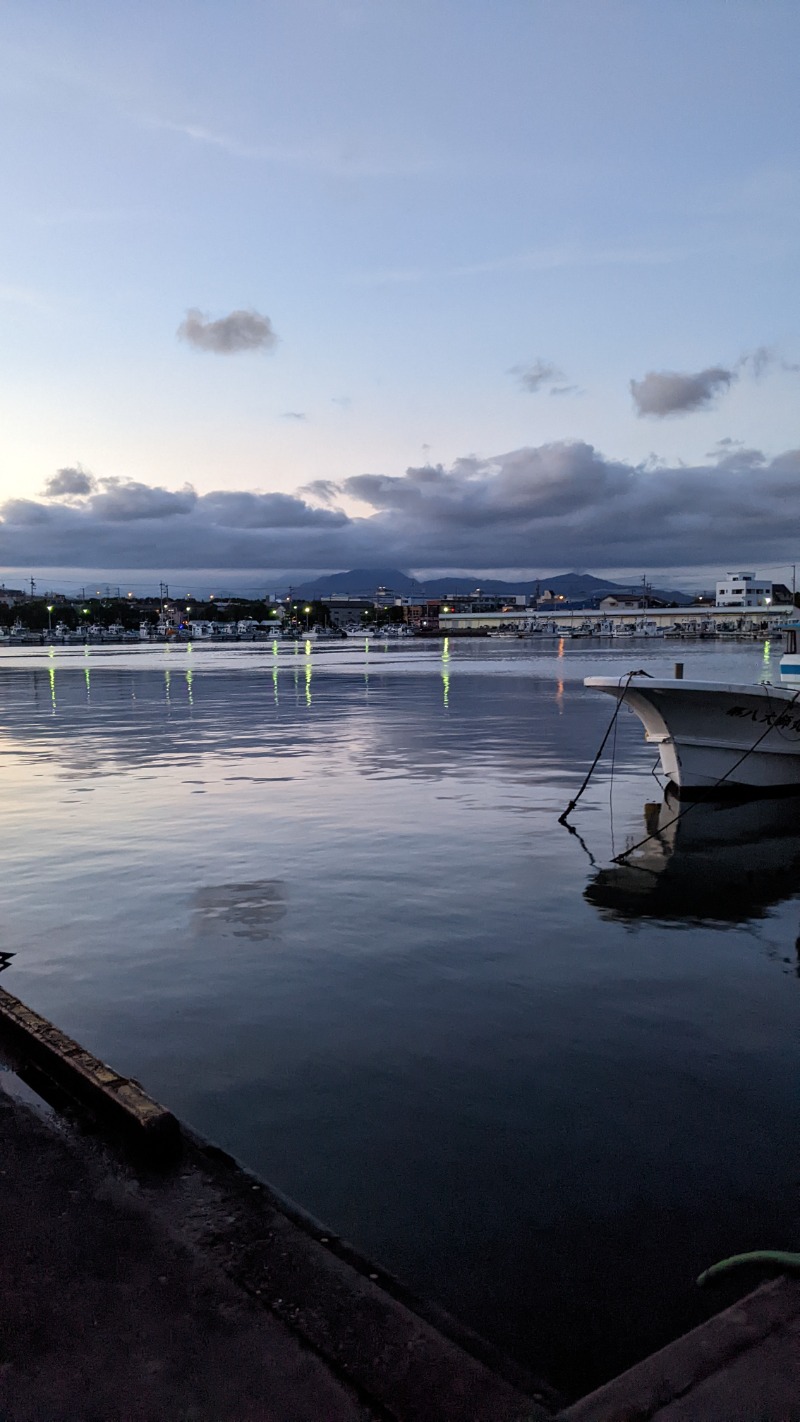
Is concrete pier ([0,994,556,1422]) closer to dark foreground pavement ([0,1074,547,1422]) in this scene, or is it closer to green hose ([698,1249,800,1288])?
Result: dark foreground pavement ([0,1074,547,1422])

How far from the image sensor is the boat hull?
20234mm

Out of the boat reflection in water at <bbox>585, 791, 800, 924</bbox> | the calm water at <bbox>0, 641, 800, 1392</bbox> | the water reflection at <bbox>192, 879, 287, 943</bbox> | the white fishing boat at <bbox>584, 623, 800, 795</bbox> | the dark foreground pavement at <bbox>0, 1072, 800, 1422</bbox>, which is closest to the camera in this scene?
the dark foreground pavement at <bbox>0, 1072, 800, 1422</bbox>

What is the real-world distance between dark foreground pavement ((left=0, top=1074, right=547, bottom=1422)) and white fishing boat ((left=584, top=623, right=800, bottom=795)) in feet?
54.3

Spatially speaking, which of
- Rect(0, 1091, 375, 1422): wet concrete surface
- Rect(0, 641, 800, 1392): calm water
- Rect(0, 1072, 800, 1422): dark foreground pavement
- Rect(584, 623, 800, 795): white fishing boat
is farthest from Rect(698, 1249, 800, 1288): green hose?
Rect(584, 623, 800, 795): white fishing boat

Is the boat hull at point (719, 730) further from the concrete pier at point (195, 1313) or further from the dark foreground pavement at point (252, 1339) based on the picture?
the dark foreground pavement at point (252, 1339)

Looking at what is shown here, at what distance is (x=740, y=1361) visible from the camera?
380cm

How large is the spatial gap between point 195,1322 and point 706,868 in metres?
12.3

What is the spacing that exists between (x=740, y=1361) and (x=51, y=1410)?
277cm

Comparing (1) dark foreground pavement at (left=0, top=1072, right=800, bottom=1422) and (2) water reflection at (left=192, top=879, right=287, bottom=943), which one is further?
(2) water reflection at (left=192, top=879, right=287, bottom=943)

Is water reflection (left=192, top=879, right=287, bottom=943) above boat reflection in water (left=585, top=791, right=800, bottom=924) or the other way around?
above

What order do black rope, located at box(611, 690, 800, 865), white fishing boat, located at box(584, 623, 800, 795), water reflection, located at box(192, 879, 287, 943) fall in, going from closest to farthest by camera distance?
water reflection, located at box(192, 879, 287, 943)
black rope, located at box(611, 690, 800, 865)
white fishing boat, located at box(584, 623, 800, 795)

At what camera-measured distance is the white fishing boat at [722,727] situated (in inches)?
797

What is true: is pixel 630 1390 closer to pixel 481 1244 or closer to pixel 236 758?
pixel 481 1244

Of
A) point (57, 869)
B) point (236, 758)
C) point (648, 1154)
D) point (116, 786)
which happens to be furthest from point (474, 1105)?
point (236, 758)
